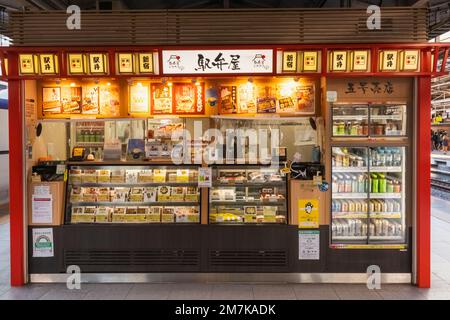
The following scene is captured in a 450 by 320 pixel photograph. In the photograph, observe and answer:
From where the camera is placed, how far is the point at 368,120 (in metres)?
6.48

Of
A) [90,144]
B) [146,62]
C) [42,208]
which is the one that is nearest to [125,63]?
[146,62]

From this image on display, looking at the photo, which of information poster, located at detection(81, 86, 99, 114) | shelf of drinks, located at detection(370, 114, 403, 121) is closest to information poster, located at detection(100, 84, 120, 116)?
information poster, located at detection(81, 86, 99, 114)

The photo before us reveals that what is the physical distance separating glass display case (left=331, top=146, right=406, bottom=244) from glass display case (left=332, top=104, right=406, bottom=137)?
282mm

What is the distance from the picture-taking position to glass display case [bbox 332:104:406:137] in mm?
6422

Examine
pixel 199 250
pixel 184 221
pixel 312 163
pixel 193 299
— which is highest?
pixel 312 163

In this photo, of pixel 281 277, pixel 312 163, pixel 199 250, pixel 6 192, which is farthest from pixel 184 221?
pixel 6 192

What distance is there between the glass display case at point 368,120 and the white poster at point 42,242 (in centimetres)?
468

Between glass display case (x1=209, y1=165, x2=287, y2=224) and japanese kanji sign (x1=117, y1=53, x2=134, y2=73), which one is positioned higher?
japanese kanji sign (x1=117, y1=53, x2=134, y2=73)

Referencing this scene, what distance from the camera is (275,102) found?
6.90 metres

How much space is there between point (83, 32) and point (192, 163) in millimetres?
2575

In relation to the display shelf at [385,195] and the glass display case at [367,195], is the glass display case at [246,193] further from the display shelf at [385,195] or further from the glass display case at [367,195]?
the display shelf at [385,195]

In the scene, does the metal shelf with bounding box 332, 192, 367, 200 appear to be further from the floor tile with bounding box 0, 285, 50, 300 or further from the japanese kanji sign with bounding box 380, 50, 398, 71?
the floor tile with bounding box 0, 285, 50, 300

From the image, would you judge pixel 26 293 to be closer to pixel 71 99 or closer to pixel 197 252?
pixel 197 252

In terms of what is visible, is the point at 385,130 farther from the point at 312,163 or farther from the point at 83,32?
the point at 83,32
